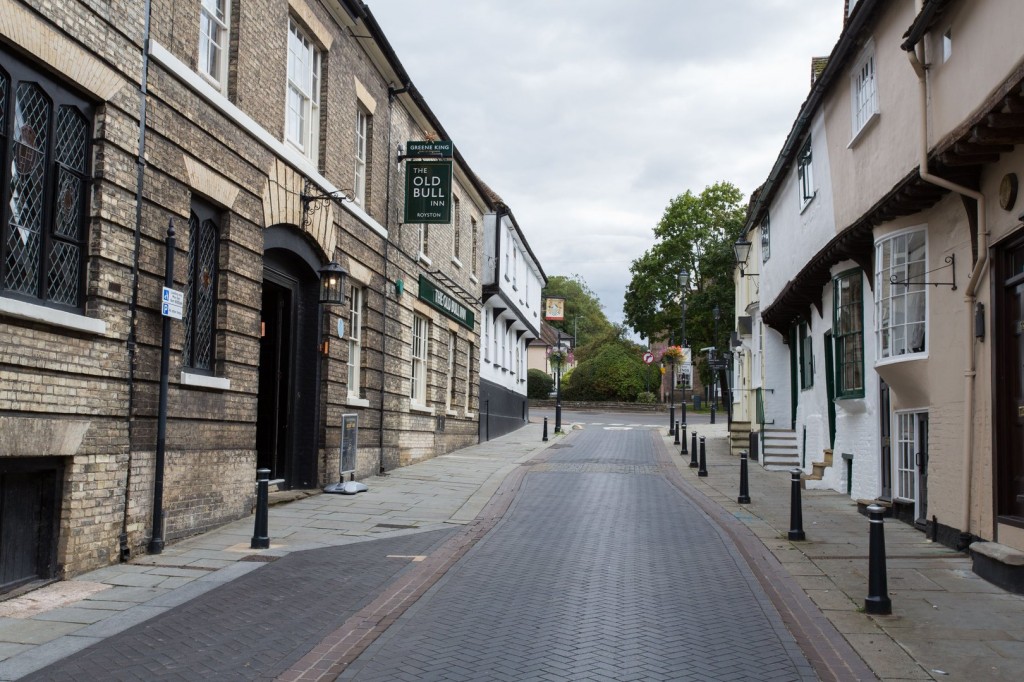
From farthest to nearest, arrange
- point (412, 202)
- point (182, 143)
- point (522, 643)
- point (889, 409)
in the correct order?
point (412, 202) < point (889, 409) < point (182, 143) < point (522, 643)

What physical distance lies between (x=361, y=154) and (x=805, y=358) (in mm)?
10210

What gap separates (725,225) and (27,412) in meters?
51.5

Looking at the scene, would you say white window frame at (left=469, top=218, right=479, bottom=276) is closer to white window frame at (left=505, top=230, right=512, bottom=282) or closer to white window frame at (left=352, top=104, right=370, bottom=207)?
white window frame at (left=505, top=230, right=512, bottom=282)

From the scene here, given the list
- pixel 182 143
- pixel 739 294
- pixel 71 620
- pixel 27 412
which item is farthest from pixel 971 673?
pixel 739 294

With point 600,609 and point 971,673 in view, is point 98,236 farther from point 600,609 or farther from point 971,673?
point 971,673

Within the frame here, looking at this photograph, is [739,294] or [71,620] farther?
[739,294]

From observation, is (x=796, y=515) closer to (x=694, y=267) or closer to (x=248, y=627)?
(x=248, y=627)

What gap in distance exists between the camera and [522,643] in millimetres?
6570

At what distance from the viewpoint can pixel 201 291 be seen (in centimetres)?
1094

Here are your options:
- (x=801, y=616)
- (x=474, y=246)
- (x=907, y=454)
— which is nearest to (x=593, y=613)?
(x=801, y=616)

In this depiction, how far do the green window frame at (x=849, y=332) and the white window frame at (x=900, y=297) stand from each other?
2.28 metres

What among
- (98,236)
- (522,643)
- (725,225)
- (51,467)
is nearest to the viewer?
(522,643)

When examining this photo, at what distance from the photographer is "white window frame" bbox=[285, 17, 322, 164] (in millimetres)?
13461

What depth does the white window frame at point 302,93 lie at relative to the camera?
44.2 ft
